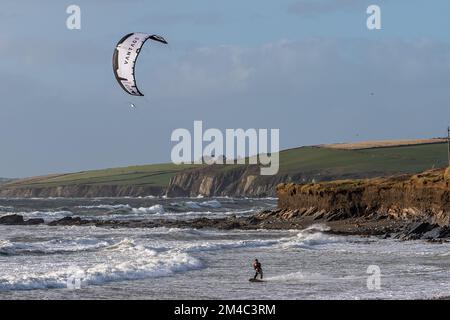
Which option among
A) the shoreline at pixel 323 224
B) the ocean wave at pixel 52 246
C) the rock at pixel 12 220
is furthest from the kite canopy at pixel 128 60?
the rock at pixel 12 220

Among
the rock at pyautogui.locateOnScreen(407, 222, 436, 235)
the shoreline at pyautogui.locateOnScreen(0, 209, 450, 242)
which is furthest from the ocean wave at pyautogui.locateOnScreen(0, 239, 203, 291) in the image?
the shoreline at pyautogui.locateOnScreen(0, 209, 450, 242)

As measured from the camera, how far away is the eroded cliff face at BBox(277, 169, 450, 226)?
56.2 meters

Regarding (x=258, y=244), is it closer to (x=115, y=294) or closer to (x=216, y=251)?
(x=216, y=251)

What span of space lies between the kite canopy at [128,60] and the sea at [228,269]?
21.6 ft

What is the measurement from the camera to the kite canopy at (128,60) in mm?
35781

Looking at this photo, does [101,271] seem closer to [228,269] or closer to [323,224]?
[228,269]

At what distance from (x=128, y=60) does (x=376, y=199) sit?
104 feet

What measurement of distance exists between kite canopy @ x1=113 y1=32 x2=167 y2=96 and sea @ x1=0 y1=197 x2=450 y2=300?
6.57 m

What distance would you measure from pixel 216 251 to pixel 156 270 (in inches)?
435

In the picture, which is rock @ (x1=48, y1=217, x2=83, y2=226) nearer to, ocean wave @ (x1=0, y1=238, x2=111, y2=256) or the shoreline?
the shoreline

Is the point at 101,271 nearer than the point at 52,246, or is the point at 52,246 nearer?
the point at 101,271

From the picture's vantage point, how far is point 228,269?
116 ft

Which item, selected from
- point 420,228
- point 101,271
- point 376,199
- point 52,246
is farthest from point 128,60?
point 376,199
